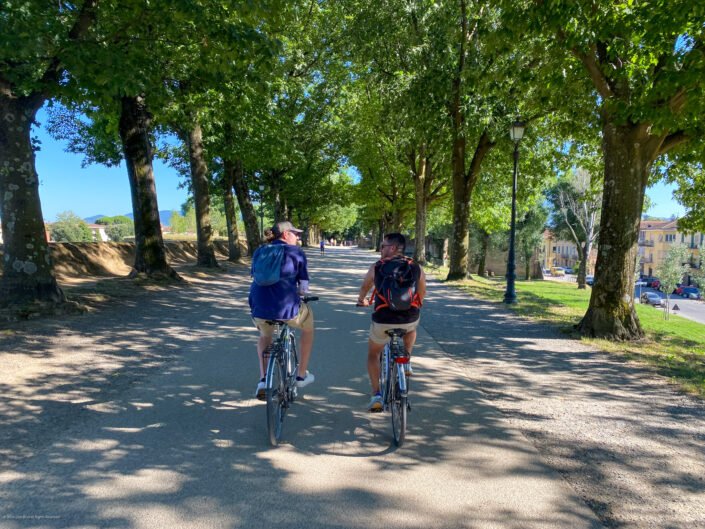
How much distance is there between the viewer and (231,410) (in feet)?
15.6

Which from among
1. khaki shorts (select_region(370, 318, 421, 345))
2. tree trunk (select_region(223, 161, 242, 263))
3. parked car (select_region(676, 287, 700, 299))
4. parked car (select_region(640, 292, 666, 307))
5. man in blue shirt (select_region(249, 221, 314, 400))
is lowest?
parked car (select_region(676, 287, 700, 299))

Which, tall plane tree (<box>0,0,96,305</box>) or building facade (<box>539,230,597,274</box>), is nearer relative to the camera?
tall plane tree (<box>0,0,96,305</box>)

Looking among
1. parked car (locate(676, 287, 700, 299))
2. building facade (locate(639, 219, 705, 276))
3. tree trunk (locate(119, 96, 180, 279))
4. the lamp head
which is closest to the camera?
the lamp head

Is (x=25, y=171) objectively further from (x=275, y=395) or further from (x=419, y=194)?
(x=419, y=194)

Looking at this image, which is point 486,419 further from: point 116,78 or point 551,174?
point 551,174

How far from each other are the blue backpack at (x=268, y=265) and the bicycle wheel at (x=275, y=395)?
0.64 metres

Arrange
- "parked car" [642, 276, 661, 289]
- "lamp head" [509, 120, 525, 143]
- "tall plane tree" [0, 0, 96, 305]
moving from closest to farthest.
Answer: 1. "tall plane tree" [0, 0, 96, 305]
2. "lamp head" [509, 120, 525, 143]
3. "parked car" [642, 276, 661, 289]

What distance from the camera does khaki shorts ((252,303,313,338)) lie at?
176 inches

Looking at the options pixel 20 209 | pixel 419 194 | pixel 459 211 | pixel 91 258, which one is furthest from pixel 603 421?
pixel 419 194

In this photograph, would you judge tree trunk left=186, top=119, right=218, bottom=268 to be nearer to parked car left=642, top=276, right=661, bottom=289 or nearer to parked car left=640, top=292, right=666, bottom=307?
parked car left=640, top=292, right=666, bottom=307

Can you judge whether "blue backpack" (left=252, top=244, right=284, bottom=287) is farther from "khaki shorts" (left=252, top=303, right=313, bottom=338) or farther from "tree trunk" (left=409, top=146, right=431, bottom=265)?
"tree trunk" (left=409, top=146, right=431, bottom=265)

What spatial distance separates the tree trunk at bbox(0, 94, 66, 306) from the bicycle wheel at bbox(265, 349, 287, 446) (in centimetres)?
693

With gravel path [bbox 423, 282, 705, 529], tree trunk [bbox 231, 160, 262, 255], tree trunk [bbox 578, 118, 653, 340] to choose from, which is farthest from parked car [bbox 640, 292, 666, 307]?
gravel path [bbox 423, 282, 705, 529]

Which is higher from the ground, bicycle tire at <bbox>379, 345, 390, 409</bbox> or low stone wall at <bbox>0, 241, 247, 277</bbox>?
low stone wall at <bbox>0, 241, 247, 277</bbox>
